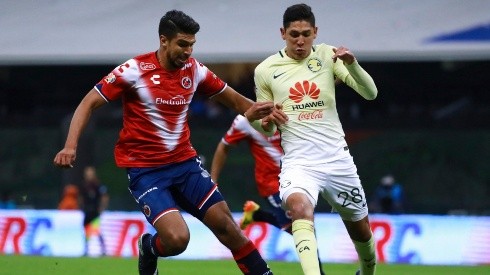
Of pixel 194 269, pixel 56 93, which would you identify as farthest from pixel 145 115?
pixel 56 93

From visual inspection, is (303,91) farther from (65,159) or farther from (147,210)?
(65,159)

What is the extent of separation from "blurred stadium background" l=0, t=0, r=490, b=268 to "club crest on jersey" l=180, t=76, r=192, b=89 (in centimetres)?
1141

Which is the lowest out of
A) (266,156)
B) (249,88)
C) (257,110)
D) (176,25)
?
(249,88)

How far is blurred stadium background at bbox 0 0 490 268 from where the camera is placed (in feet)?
69.8

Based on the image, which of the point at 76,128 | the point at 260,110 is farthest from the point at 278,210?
the point at 76,128

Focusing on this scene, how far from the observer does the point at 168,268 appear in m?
15.2

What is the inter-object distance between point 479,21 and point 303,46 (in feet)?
38.1

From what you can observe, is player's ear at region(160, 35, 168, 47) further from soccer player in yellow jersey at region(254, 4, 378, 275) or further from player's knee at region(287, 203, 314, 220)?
player's knee at region(287, 203, 314, 220)

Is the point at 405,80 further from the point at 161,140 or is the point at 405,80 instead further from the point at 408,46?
the point at 161,140

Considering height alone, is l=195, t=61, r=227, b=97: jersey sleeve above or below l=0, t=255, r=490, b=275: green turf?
above

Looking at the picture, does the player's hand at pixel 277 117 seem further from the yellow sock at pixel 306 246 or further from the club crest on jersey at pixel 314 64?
the yellow sock at pixel 306 246

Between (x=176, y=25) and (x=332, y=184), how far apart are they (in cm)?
178

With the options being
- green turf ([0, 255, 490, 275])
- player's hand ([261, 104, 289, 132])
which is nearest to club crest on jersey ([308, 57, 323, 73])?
player's hand ([261, 104, 289, 132])

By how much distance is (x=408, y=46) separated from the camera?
20984 mm
